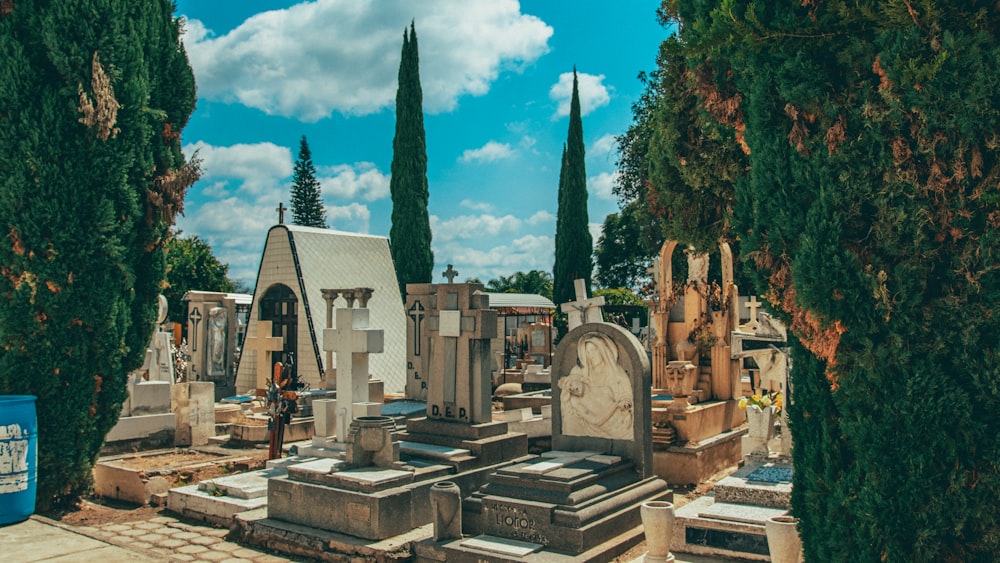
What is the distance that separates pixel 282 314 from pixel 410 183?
905 cm

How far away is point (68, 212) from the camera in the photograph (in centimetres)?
767

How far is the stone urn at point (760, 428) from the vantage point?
8008mm

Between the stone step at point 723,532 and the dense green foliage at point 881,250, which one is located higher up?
the dense green foliage at point 881,250

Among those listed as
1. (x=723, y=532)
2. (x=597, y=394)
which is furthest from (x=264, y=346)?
(x=723, y=532)

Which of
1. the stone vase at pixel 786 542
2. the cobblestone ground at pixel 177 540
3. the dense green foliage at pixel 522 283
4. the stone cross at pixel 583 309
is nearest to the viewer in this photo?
the stone vase at pixel 786 542

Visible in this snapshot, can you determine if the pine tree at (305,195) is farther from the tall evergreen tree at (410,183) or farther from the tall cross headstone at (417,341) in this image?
the tall cross headstone at (417,341)

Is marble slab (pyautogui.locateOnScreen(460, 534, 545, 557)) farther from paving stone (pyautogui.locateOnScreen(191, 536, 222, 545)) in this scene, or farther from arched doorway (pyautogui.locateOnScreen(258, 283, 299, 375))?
arched doorway (pyautogui.locateOnScreen(258, 283, 299, 375))

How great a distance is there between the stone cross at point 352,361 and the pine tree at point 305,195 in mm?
31721

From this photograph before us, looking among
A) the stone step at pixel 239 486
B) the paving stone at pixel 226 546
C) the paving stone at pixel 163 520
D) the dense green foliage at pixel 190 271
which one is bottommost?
the paving stone at pixel 226 546

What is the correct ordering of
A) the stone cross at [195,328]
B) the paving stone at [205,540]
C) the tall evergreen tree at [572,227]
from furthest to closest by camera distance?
the tall evergreen tree at [572,227] < the stone cross at [195,328] < the paving stone at [205,540]

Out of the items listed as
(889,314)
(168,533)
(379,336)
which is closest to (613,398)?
(379,336)

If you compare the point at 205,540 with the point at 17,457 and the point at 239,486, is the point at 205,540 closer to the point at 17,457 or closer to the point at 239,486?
the point at 239,486

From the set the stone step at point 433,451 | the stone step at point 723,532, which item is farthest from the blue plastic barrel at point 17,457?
the stone step at point 723,532

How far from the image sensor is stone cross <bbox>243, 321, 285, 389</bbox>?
52.4 ft
